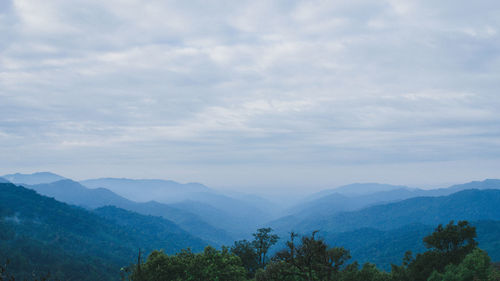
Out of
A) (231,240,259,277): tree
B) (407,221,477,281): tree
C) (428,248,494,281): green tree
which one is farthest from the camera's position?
(231,240,259,277): tree

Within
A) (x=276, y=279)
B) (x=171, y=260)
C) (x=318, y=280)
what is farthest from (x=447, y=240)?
(x=171, y=260)

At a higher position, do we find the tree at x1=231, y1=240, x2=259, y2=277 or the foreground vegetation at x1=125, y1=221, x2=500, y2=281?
the foreground vegetation at x1=125, y1=221, x2=500, y2=281

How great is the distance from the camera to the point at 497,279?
1256 inches

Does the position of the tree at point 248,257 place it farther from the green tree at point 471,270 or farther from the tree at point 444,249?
the green tree at point 471,270

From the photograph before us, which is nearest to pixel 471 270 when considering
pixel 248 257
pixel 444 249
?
pixel 444 249

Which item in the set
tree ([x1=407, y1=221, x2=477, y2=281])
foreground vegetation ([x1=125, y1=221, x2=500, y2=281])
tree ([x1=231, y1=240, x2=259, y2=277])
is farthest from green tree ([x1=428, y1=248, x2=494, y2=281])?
tree ([x1=231, y1=240, x2=259, y2=277])

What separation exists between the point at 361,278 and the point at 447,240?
18.5 metres

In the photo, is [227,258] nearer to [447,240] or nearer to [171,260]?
[171,260]

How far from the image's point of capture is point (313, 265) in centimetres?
4184

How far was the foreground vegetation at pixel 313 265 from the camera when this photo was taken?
121 ft

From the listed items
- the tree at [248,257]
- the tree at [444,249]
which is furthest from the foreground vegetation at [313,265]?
the tree at [248,257]

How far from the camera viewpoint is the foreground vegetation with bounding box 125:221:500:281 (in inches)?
1453

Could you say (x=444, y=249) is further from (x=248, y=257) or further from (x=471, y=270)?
(x=248, y=257)

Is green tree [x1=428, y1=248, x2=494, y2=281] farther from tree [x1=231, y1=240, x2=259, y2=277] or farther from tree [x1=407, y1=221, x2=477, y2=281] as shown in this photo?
tree [x1=231, y1=240, x2=259, y2=277]
